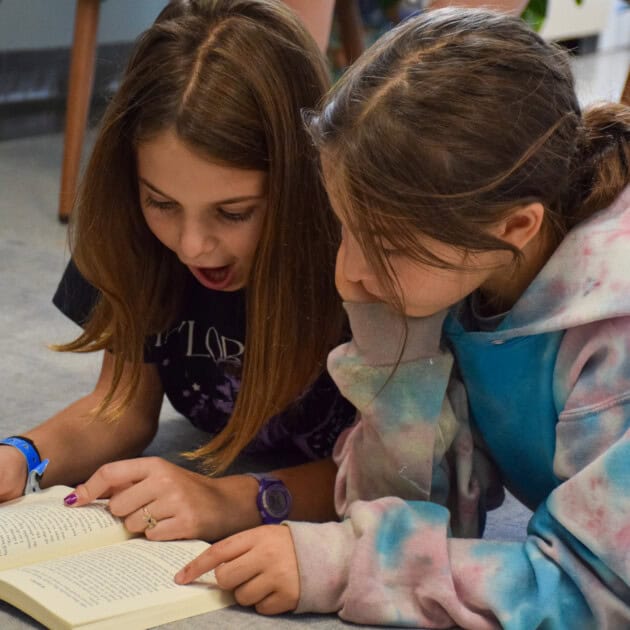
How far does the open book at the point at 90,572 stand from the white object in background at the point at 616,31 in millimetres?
4745

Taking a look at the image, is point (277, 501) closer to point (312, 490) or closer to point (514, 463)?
point (312, 490)

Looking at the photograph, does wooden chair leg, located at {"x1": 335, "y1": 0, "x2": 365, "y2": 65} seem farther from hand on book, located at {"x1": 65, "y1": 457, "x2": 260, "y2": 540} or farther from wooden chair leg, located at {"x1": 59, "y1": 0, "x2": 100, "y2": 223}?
hand on book, located at {"x1": 65, "y1": 457, "x2": 260, "y2": 540}

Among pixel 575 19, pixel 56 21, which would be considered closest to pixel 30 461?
pixel 56 21

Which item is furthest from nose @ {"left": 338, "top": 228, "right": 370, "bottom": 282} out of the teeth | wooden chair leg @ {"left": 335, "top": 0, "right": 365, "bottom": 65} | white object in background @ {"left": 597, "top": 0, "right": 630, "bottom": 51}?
white object in background @ {"left": 597, "top": 0, "right": 630, "bottom": 51}

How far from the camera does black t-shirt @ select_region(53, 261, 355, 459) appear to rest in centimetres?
116

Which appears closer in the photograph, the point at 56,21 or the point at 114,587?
the point at 114,587

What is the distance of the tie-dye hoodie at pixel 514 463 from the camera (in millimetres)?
814

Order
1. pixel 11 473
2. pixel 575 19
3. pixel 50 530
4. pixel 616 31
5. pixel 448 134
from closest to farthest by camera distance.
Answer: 1. pixel 448 134
2. pixel 50 530
3. pixel 11 473
4. pixel 575 19
5. pixel 616 31

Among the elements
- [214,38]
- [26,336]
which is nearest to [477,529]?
[214,38]

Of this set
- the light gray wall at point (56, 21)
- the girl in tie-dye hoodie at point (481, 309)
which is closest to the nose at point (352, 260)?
the girl in tie-dye hoodie at point (481, 309)

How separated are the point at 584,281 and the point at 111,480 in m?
0.43

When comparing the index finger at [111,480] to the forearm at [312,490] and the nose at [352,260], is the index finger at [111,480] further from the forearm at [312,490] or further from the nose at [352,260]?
the nose at [352,260]

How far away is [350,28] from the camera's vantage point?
2752mm

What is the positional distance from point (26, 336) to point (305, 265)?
2.35 feet
